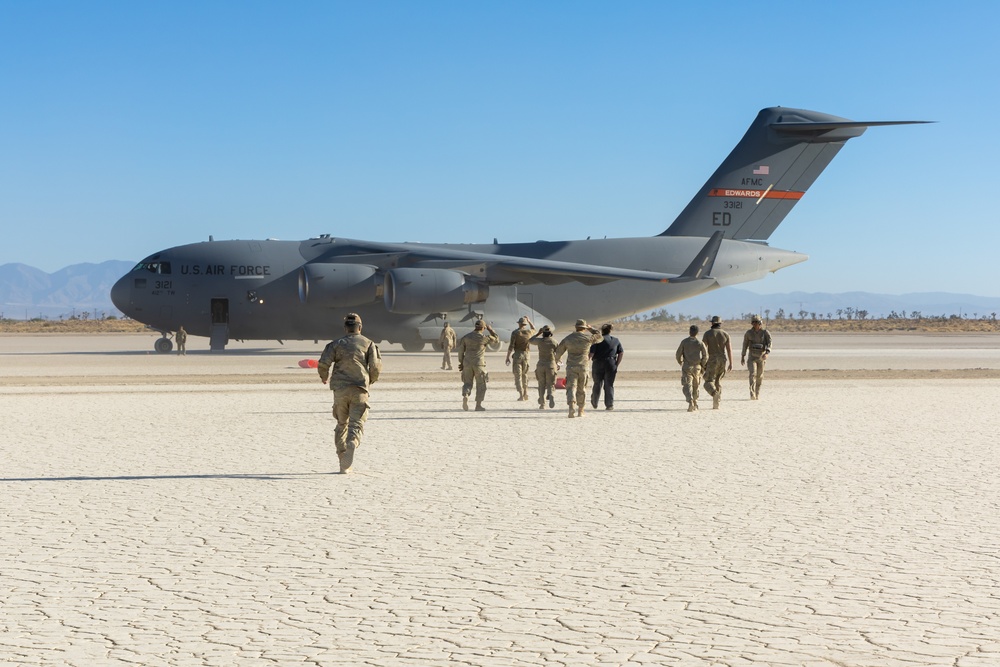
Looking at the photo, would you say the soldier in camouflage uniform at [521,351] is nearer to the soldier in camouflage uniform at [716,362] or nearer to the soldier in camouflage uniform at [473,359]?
the soldier in camouflage uniform at [473,359]

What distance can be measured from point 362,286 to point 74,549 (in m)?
27.5

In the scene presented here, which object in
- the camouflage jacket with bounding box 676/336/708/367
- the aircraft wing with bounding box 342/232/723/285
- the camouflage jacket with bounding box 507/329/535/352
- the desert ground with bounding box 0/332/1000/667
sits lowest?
the desert ground with bounding box 0/332/1000/667

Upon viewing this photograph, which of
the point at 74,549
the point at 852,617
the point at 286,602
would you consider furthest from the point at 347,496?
the point at 852,617

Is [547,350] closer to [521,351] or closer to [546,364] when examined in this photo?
[546,364]

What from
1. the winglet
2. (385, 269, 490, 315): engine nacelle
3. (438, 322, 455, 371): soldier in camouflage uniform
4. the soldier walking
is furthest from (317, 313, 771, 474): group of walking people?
the soldier walking

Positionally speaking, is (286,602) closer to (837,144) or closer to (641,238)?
(641,238)

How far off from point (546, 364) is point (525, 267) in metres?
16.1

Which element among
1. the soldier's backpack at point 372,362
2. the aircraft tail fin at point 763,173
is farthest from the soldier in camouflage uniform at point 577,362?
the aircraft tail fin at point 763,173

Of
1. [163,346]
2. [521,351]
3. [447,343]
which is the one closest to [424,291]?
A: [447,343]

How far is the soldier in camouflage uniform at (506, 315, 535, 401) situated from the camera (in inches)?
810

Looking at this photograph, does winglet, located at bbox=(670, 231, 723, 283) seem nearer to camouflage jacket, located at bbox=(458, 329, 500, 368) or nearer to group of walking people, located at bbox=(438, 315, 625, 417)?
group of walking people, located at bbox=(438, 315, 625, 417)

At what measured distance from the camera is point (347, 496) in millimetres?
10555

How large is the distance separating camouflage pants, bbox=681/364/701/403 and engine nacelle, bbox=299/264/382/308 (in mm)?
17952

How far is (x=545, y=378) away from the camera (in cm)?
1967
